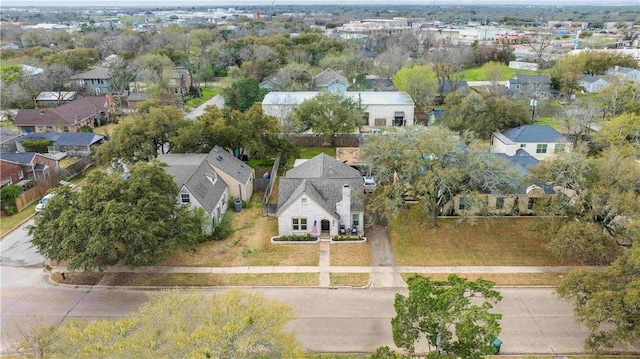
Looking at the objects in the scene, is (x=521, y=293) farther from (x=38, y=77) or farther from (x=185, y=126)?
(x=38, y=77)

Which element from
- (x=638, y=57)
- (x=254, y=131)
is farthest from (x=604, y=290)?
(x=638, y=57)

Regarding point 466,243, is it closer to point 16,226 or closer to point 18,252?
point 18,252

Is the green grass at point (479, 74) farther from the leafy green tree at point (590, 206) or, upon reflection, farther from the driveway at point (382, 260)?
the driveway at point (382, 260)

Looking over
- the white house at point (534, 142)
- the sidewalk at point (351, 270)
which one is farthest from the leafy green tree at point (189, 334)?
the white house at point (534, 142)

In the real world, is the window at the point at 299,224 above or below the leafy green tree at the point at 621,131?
below

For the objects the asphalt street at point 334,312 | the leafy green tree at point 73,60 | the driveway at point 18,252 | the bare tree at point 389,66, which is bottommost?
the asphalt street at point 334,312

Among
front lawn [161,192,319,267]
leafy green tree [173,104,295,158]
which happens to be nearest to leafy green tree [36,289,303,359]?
front lawn [161,192,319,267]

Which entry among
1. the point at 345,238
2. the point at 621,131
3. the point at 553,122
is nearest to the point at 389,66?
the point at 553,122
